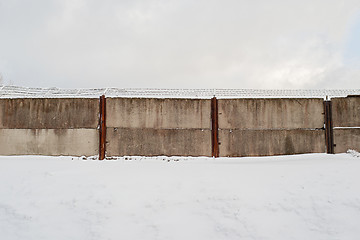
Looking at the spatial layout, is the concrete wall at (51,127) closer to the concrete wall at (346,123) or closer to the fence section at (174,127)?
the fence section at (174,127)

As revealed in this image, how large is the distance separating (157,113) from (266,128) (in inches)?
156

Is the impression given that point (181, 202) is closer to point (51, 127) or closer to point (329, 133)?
point (51, 127)

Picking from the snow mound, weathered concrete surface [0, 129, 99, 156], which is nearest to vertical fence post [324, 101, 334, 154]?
the snow mound

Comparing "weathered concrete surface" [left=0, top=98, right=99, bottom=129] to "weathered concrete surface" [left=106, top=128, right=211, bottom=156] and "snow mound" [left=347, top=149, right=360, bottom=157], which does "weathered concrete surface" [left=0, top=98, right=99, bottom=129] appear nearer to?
"weathered concrete surface" [left=106, top=128, right=211, bottom=156]

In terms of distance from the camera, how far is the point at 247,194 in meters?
5.54

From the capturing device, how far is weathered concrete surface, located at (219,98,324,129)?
29.7 ft

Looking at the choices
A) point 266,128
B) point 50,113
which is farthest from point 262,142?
point 50,113

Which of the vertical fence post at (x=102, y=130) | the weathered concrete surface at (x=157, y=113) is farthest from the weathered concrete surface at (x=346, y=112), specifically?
the vertical fence post at (x=102, y=130)

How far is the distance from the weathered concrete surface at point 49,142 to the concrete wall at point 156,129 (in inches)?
28.2

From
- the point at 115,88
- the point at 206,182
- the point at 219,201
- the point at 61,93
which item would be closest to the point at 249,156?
the point at 206,182

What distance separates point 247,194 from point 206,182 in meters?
0.99

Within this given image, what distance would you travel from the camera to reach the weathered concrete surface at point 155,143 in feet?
29.3

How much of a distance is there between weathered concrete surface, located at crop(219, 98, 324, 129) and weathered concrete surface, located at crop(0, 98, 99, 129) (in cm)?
476

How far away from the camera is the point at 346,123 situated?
9.20 metres
